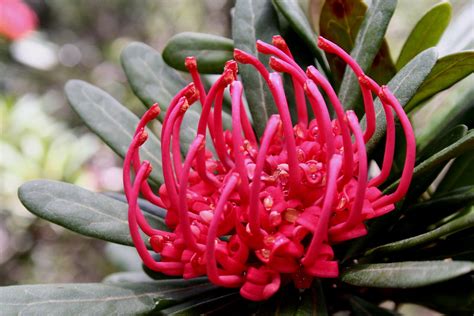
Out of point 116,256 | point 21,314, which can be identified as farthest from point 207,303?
point 116,256

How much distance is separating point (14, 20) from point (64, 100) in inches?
37.2

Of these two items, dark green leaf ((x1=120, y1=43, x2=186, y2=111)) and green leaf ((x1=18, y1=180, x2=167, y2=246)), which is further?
dark green leaf ((x1=120, y1=43, x2=186, y2=111))

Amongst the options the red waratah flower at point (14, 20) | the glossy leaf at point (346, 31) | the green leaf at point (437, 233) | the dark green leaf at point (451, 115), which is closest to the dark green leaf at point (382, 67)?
the glossy leaf at point (346, 31)

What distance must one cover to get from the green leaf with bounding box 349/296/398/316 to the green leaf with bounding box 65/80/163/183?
302 mm

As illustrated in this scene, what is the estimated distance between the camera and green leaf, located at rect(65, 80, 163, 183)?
0.79m

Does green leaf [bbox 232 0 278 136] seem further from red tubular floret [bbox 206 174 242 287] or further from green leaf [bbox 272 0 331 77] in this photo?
red tubular floret [bbox 206 174 242 287]

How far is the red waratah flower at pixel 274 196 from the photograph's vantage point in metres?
0.55

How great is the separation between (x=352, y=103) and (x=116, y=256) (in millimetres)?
750

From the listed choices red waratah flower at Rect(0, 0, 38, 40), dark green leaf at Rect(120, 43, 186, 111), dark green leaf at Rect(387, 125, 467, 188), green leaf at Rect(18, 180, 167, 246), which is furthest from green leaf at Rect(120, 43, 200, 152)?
red waratah flower at Rect(0, 0, 38, 40)

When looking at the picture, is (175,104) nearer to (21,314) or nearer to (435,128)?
(21,314)

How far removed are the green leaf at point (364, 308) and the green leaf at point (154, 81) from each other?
31cm

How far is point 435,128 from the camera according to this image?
80cm

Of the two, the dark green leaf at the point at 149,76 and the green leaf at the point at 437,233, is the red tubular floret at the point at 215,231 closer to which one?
the green leaf at the point at 437,233

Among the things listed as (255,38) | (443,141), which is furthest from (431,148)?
(255,38)
